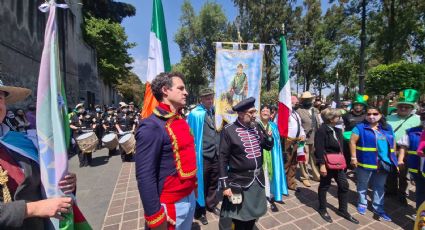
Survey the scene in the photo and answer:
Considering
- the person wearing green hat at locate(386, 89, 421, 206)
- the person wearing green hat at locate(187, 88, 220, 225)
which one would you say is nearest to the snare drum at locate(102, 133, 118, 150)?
the person wearing green hat at locate(187, 88, 220, 225)

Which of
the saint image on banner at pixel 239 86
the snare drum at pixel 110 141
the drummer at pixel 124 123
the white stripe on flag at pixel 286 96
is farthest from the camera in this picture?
the drummer at pixel 124 123

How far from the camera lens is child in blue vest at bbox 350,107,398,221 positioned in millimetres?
3746

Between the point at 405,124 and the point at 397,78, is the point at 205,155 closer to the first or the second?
the point at 405,124

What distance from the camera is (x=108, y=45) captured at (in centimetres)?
2509

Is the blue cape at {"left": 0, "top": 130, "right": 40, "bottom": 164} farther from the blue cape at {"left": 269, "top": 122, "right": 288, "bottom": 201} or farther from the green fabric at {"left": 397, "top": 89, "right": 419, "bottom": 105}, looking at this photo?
the green fabric at {"left": 397, "top": 89, "right": 419, "bottom": 105}

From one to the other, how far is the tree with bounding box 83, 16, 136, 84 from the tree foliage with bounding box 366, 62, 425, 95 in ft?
75.1

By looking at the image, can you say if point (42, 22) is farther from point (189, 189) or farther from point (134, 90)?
point (134, 90)

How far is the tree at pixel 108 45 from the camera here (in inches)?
922

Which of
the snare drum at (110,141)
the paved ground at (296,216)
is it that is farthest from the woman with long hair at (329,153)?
the snare drum at (110,141)

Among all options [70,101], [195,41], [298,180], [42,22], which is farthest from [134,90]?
[298,180]

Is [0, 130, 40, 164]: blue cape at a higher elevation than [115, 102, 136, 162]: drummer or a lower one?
higher

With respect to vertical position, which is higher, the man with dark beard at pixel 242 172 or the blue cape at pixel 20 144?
the blue cape at pixel 20 144

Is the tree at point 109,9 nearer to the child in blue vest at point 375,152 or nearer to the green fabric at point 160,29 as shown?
the green fabric at point 160,29

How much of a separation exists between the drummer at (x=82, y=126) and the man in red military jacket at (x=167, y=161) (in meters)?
6.47
